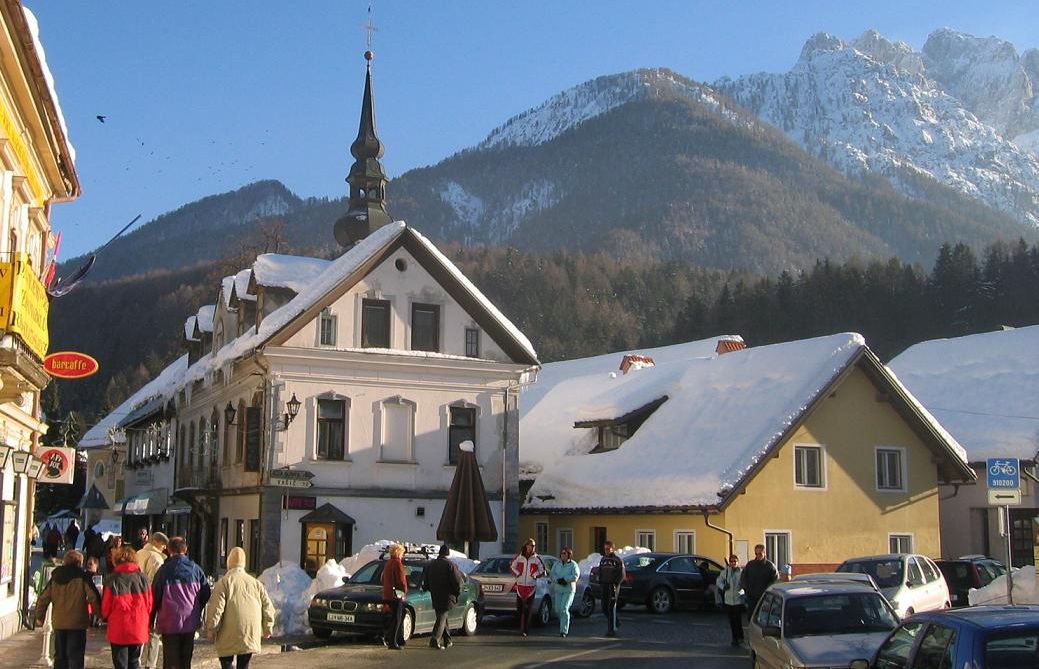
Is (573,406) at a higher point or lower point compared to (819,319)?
lower

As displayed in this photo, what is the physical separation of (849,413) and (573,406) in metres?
13.2

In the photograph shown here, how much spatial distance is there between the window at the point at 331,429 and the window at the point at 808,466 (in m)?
12.9

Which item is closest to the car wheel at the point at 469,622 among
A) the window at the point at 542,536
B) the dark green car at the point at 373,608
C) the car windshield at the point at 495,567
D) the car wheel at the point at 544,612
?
the dark green car at the point at 373,608

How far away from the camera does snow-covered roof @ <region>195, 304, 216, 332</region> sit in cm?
4197

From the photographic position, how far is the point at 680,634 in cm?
2423

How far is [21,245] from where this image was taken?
2131 cm

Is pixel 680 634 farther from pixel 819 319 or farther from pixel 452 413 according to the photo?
pixel 819 319

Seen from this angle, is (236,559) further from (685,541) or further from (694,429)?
(694,429)

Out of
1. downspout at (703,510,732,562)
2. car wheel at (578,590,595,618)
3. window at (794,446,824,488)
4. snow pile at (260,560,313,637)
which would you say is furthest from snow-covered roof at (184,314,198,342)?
window at (794,446,824,488)

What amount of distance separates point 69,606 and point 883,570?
1510 centimetres

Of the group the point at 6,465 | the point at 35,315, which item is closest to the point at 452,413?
the point at 6,465

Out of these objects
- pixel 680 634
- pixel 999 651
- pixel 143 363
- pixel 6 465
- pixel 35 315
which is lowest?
pixel 680 634

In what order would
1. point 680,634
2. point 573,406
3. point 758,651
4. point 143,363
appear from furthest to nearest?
point 143,363
point 573,406
point 680,634
point 758,651

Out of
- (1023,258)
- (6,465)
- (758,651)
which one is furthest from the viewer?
(1023,258)
